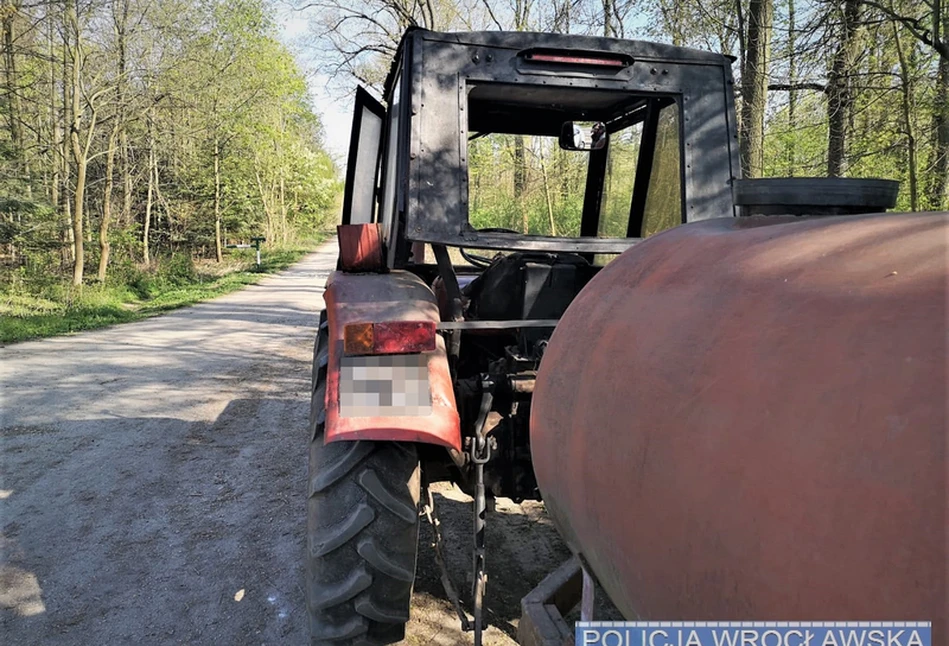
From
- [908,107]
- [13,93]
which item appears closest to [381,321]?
[908,107]

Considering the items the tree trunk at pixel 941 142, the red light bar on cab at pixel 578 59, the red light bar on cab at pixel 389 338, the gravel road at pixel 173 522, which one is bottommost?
the gravel road at pixel 173 522

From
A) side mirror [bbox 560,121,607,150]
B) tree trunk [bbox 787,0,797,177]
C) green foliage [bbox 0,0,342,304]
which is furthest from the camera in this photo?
green foliage [bbox 0,0,342,304]

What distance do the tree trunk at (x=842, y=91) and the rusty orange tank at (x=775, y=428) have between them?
24.0ft

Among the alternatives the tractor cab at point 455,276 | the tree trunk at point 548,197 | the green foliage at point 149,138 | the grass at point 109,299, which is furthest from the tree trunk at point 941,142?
the green foliage at point 149,138

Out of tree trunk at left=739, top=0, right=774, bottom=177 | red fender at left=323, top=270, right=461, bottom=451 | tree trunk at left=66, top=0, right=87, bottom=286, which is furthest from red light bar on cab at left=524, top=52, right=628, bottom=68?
tree trunk at left=66, top=0, right=87, bottom=286

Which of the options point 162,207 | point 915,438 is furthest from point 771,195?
point 162,207

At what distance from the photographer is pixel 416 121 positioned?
256cm

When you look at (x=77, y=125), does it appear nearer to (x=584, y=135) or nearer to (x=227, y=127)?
(x=227, y=127)

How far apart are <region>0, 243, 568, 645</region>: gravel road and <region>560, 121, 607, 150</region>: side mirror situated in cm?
210

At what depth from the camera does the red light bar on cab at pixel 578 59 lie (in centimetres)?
261

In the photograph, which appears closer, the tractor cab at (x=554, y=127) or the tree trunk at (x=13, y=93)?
the tractor cab at (x=554, y=127)

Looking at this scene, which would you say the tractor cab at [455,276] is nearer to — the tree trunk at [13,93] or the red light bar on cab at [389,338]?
the red light bar on cab at [389,338]

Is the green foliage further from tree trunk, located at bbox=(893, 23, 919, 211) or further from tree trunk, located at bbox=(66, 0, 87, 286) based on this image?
tree trunk, located at bbox=(893, 23, 919, 211)

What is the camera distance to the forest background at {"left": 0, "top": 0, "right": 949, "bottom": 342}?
700cm
